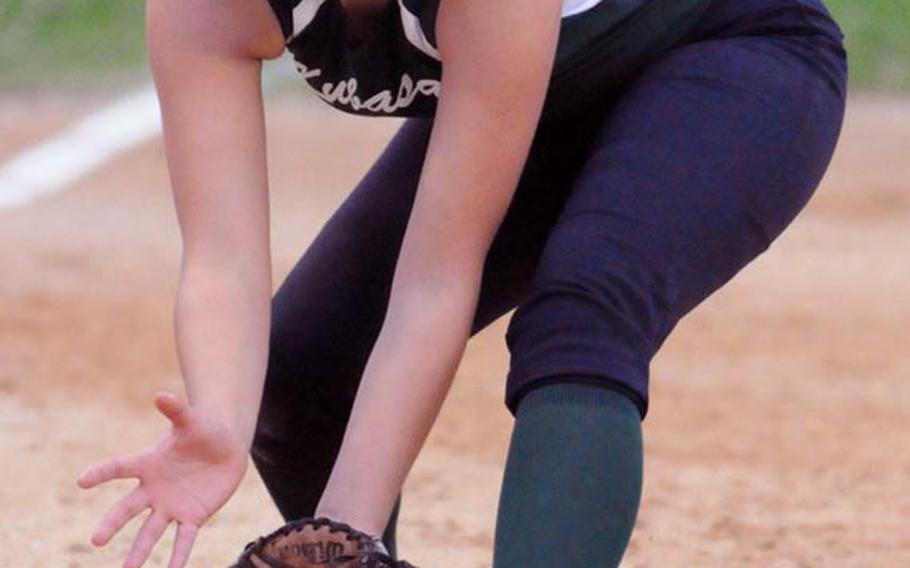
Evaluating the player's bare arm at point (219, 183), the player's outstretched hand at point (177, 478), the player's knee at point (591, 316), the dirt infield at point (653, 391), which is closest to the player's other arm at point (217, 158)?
the player's bare arm at point (219, 183)

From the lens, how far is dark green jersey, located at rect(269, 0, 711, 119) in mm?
2188

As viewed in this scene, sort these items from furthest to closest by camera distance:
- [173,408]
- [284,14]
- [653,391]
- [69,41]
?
[69,41]
[653,391]
[284,14]
[173,408]

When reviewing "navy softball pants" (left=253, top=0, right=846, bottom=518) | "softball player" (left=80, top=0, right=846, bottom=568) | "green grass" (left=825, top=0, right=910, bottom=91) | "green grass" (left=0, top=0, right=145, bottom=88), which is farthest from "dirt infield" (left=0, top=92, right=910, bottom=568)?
"green grass" (left=0, top=0, right=145, bottom=88)

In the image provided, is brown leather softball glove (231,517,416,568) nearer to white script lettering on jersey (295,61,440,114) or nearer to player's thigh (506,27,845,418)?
player's thigh (506,27,845,418)

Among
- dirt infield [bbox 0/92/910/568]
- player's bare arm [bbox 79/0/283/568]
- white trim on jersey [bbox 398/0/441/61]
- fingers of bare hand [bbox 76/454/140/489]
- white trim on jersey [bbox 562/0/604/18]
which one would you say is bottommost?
fingers of bare hand [bbox 76/454/140/489]

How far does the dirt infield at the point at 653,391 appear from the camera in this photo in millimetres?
3555

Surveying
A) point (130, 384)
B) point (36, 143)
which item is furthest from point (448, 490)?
point (36, 143)

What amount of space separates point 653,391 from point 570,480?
3.23 metres

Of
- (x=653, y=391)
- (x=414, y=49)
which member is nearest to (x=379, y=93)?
(x=414, y=49)

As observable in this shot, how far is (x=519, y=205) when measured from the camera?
2455 millimetres

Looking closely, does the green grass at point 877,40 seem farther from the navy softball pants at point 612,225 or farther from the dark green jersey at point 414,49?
the dark green jersey at point 414,49

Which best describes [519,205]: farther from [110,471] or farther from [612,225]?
[110,471]

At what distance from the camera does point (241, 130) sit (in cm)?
221

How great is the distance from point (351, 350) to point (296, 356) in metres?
0.07
